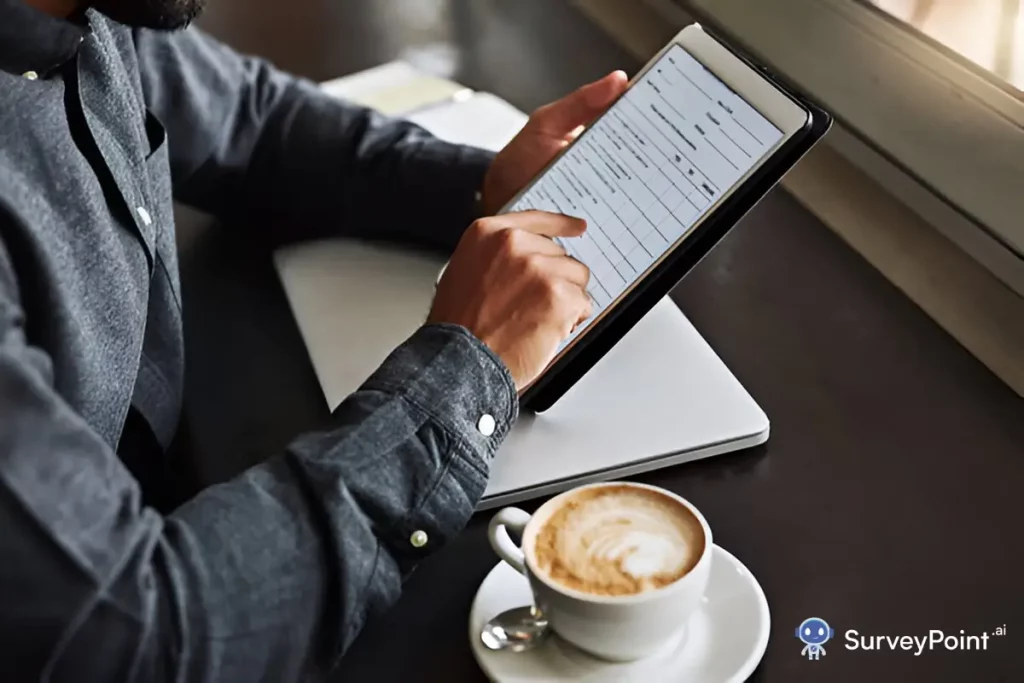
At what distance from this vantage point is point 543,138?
807 mm

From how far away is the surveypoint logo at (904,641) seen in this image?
514 mm

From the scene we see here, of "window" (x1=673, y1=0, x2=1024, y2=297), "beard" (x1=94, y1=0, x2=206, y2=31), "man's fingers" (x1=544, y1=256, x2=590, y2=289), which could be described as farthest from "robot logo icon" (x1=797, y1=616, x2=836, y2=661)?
"beard" (x1=94, y1=0, x2=206, y2=31)

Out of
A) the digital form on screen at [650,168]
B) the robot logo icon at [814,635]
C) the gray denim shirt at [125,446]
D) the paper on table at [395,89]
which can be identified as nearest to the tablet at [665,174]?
the digital form on screen at [650,168]

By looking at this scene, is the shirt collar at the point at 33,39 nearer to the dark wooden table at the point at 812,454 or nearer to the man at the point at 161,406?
the man at the point at 161,406

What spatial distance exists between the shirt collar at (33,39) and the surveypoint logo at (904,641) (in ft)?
1.74

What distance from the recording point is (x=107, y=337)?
0.65 meters

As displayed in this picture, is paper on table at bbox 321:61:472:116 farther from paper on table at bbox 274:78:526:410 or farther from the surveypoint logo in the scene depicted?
the surveypoint logo

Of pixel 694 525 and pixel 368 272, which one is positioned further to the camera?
pixel 368 272

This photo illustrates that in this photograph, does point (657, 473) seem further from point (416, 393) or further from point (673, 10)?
point (673, 10)

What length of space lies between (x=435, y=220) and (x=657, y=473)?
319 millimetres

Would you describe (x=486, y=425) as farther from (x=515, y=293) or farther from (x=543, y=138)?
(x=543, y=138)

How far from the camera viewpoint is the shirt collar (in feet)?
1.95

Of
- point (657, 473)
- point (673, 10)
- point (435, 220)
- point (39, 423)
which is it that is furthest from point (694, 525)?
point (673, 10)

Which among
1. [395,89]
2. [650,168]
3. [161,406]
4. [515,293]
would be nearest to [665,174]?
[650,168]
